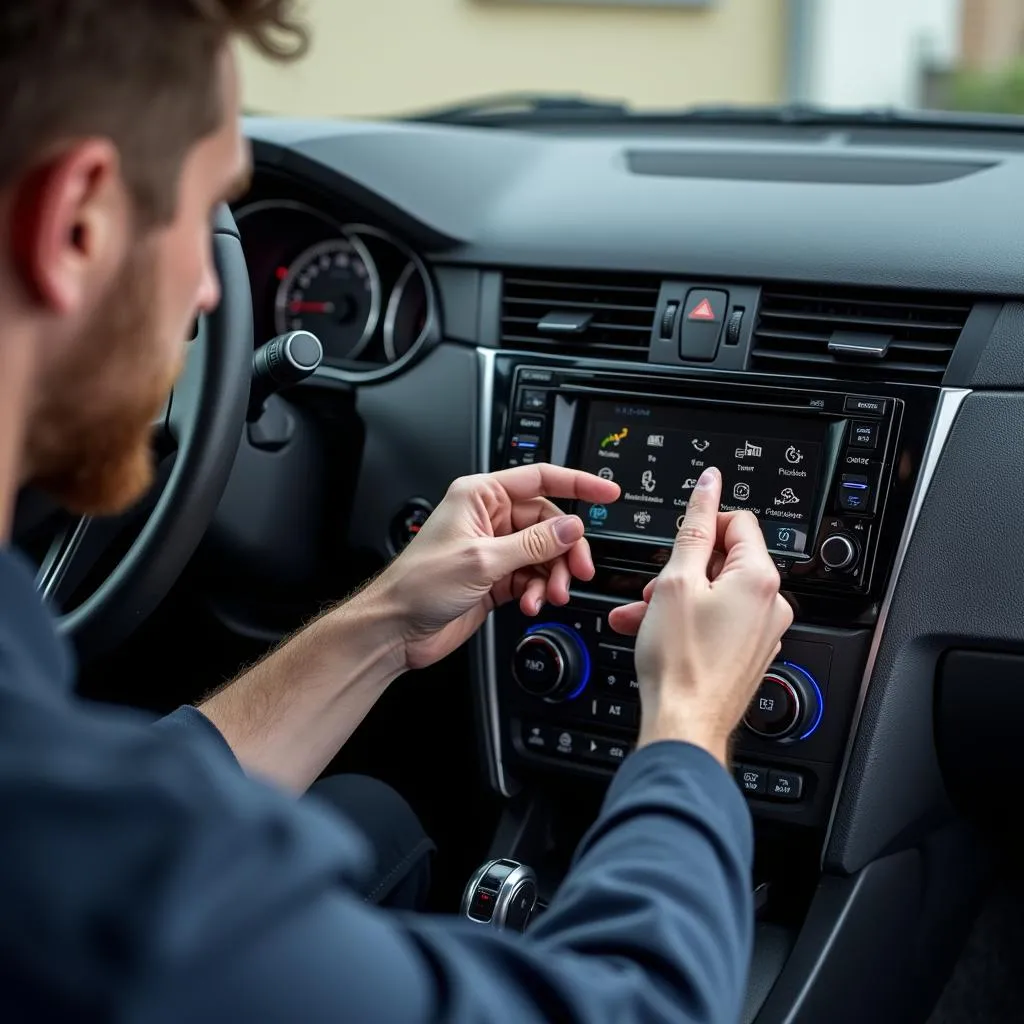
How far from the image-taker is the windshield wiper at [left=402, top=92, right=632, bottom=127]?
2.41 meters

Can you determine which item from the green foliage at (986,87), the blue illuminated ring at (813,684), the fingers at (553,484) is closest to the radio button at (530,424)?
the fingers at (553,484)

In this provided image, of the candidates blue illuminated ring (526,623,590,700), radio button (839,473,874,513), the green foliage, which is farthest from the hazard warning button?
the green foliage

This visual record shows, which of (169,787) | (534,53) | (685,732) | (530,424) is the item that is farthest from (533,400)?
(534,53)

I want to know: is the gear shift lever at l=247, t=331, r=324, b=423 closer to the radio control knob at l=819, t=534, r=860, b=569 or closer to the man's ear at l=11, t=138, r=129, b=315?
the radio control knob at l=819, t=534, r=860, b=569

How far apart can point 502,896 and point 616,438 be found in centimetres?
54

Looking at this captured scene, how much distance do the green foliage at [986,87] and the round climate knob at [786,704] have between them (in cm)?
928

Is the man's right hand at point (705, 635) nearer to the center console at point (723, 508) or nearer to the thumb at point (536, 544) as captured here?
the thumb at point (536, 544)

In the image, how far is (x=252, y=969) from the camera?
0.67m

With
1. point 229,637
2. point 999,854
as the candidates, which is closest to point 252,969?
point 229,637

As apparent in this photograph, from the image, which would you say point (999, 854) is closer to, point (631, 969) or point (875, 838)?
point (875, 838)

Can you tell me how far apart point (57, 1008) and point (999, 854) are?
1764 millimetres

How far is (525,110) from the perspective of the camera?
2479 mm

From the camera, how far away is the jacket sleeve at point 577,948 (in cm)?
68

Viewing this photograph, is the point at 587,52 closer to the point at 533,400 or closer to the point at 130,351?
the point at 533,400
